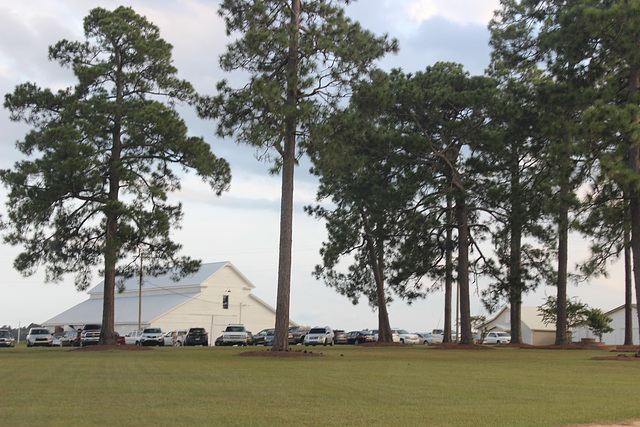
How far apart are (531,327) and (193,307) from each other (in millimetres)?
38479

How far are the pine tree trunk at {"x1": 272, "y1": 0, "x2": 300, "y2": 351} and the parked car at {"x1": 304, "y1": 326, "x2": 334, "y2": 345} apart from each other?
25.7 meters

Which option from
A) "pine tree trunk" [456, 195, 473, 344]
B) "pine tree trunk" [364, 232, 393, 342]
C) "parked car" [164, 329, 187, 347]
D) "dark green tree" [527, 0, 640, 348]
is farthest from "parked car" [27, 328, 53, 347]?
"dark green tree" [527, 0, 640, 348]

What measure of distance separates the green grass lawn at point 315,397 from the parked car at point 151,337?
32.1 meters

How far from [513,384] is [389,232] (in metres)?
22.1

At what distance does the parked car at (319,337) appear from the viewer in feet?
170

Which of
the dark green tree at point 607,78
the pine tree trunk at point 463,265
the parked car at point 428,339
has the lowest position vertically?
the parked car at point 428,339

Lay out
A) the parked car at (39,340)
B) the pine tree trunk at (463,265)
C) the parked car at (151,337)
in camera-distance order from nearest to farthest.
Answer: the pine tree trunk at (463,265) → the parked car at (151,337) → the parked car at (39,340)

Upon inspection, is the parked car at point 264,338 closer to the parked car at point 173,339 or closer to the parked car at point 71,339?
the parked car at point 173,339

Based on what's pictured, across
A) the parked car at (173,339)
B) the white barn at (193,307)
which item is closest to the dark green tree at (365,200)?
the parked car at (173,339)

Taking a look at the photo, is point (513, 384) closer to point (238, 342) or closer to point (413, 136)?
point (413, 136)

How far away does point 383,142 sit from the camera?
1320 inches

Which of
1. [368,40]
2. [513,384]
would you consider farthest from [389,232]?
[513,384]

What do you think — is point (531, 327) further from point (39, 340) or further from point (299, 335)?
point (39, 340)

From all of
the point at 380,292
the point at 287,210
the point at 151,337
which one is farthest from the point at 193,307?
the point at 287,210
